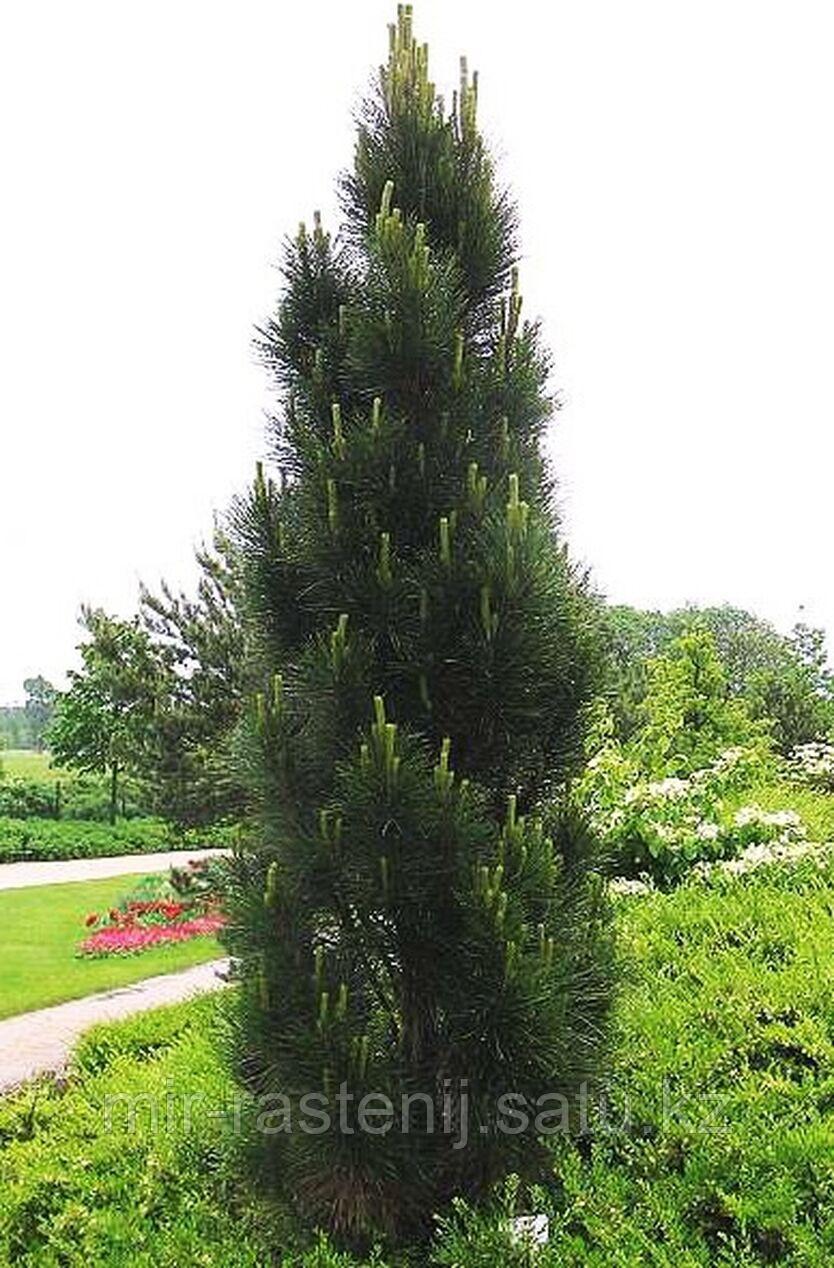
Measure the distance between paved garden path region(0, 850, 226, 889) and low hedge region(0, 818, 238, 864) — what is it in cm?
31

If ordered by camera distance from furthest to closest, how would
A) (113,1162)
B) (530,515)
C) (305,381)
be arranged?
(113,1162), (305,381), (530,515)

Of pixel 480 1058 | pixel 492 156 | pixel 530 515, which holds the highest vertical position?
pixel 492 156

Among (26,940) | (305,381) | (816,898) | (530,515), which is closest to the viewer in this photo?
(530,515)

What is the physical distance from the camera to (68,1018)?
33.2 feet

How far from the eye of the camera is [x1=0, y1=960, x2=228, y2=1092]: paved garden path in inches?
327

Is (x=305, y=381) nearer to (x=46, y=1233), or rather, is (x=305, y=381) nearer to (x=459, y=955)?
(x=459, y=955)

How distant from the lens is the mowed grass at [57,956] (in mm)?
11492

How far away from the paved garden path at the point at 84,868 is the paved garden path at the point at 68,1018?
27.7 ft

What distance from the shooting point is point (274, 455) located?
4.24 meters

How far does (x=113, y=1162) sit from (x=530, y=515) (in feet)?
10.4

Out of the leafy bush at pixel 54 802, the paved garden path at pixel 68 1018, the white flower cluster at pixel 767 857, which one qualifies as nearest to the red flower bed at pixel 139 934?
the paved garden path at pixel 68 1018

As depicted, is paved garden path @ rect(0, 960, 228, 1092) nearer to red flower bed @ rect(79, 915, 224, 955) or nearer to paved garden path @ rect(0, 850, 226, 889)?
red flower bed @ rect(79, 915, 224, 955)

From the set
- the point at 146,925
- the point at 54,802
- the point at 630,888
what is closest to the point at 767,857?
the point at 630,888

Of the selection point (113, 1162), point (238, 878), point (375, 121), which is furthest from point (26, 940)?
point (375, 121)
